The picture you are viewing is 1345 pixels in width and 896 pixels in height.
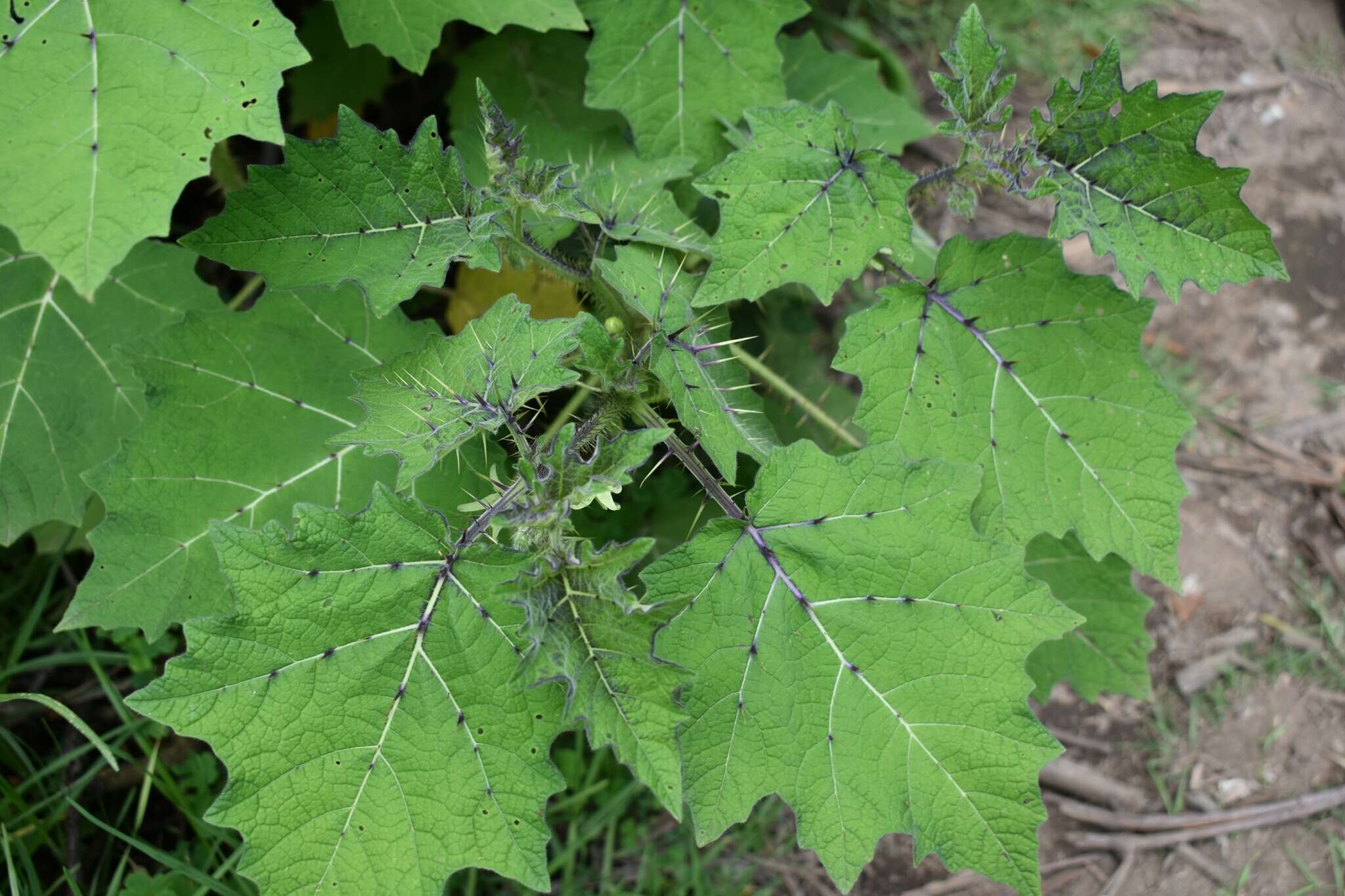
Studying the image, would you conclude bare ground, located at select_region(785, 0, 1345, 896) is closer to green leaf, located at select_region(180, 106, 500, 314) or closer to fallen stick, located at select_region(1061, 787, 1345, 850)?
fallen stick, located at select_region(1061, 787, 1345, 850)

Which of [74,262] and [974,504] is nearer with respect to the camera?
[74,262]

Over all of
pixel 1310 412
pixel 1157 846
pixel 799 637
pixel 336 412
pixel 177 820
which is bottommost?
pixel 1157 846

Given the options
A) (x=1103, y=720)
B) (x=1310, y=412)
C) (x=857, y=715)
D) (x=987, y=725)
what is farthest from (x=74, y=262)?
(x=1310, y=412)

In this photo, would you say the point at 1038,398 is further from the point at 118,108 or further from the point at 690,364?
the point at 118,108

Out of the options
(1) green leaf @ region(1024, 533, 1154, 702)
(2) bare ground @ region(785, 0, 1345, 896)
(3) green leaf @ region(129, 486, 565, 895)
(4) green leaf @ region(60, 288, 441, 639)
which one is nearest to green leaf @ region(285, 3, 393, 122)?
(4) green leaf @ region(60, 288, 441, 639)

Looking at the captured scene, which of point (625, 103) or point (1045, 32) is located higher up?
point (625, 103)

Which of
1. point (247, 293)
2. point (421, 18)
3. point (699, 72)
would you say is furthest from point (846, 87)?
point (247, 293)

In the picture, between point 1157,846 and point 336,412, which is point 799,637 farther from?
point 1157,846
